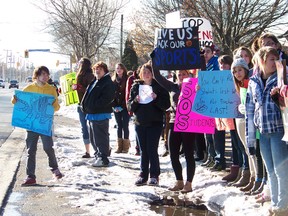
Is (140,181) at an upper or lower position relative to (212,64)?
lower

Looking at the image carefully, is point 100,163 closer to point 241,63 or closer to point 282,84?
point 241,63

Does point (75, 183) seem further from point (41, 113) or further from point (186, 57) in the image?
point (186, 57)

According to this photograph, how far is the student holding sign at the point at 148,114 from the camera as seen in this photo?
7.05m

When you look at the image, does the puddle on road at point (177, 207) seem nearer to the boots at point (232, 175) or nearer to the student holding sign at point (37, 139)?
the boots at point (232, 175)

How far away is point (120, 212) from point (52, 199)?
112cm

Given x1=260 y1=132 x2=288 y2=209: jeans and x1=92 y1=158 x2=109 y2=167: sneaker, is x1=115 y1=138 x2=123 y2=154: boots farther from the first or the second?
x1=260 y1=132 x2=288 y2=209: jeans

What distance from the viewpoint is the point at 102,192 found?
6.68 metres

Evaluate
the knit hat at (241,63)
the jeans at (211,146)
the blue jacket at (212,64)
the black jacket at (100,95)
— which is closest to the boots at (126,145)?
the black jacket at (100,95)

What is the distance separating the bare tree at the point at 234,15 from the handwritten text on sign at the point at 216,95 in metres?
9.84

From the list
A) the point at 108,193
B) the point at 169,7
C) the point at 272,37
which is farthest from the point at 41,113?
the point at 169,7

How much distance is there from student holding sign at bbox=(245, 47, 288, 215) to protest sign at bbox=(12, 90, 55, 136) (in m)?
3.50

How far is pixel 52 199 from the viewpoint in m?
6.32

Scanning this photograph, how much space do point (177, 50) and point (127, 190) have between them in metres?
2.14

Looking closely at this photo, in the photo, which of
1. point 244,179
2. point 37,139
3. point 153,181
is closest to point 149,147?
point 153,181
